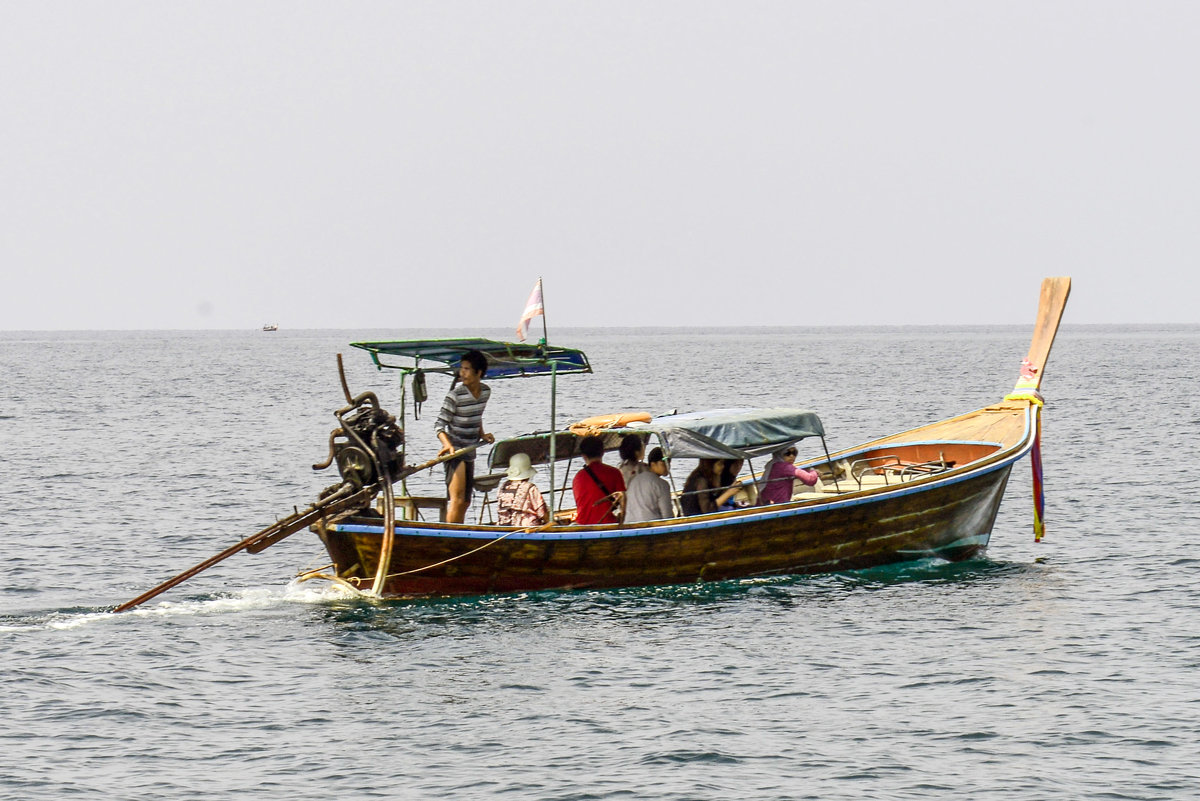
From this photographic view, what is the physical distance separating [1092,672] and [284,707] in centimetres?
816

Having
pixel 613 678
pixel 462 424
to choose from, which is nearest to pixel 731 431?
pixel 462 424

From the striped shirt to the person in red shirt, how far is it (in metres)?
1.35

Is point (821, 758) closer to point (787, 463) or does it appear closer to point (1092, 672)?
point (1092, 672)

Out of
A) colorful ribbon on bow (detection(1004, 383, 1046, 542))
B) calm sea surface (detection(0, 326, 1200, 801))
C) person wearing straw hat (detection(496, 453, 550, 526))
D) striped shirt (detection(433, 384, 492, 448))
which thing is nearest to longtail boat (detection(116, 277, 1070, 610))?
person wearing straw hat (detection(496, 453, 550, 526))

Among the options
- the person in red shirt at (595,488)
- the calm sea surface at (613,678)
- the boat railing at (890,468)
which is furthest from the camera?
the boat railing at (890,468)

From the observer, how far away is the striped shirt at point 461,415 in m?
16.2

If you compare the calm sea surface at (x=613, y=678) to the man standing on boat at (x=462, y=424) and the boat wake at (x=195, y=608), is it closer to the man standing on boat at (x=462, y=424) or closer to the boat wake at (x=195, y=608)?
the boat wake at (x=195, y=608)

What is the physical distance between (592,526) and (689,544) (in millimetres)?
1307

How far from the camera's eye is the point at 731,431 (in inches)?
650

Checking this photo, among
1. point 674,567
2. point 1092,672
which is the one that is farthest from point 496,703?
point 1092,672

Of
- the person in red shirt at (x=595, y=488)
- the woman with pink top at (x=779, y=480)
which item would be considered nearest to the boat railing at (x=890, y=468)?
the woman with pink top at (x=779, y=480)

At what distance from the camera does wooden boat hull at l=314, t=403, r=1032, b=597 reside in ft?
52.2

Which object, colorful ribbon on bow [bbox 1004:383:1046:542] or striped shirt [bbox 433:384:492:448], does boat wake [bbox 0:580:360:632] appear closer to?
striped shirt [bbox 433:384:492:448]

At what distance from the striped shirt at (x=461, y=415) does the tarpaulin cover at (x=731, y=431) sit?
1.95 metres
